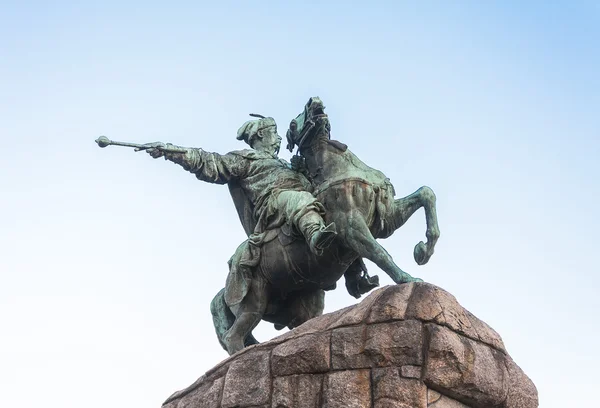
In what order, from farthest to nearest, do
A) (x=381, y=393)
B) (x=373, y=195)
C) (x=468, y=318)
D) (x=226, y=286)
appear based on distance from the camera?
(x=226, y=286) → (x=373, y=195) → (x=468, y=318) → (x=381, y=393)

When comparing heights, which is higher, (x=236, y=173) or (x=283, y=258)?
(x=236, y=173)

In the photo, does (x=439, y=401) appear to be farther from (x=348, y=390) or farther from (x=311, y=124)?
(x=311, y=124)

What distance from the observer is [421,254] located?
10.8 metres

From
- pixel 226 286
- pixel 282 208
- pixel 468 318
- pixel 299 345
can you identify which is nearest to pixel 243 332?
pixel 226 286

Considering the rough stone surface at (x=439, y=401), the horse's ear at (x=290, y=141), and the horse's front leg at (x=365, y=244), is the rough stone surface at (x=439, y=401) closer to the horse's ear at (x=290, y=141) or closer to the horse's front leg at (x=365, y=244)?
the horse's front leg at (x=365, y=244)

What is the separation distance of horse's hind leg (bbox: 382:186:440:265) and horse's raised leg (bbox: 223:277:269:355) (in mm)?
1663

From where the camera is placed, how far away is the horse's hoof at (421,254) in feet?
35.3

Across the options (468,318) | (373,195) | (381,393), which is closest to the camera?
(381,393)

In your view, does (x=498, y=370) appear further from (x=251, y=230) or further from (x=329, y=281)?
(x=251, y=230)

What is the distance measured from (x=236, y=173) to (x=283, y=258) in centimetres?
153

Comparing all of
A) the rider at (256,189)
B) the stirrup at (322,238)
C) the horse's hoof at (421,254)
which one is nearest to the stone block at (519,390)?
the horse's hoof at (421,254)

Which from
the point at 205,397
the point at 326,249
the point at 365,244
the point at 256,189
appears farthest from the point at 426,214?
the point at 205,397

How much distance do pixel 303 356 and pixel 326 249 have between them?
185 cm

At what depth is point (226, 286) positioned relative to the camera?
12008 mm
